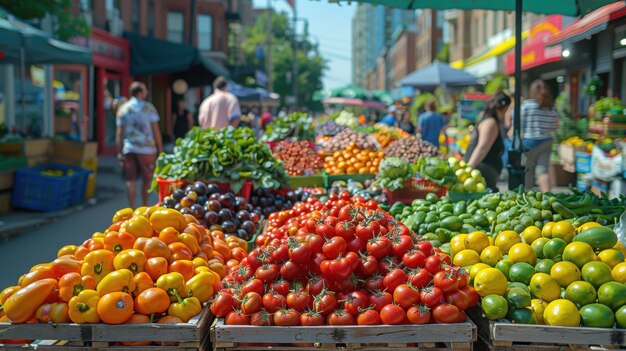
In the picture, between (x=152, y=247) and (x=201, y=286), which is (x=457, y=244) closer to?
(x=201, y=286)

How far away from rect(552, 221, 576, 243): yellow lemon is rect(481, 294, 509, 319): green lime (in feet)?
3.06

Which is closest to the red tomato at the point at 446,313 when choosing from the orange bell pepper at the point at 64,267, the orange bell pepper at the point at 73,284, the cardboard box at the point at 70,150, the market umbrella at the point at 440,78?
the orange bell pepper at the point at 73,284

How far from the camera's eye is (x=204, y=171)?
7.88 m

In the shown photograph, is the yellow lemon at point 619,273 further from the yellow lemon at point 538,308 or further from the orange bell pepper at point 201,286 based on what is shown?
the orange bell pepper at point 201,286

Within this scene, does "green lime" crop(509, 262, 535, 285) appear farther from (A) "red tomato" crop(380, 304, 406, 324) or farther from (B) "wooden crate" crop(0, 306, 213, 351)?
(B) "wooden crate" crop(0, 306, 213, 351)

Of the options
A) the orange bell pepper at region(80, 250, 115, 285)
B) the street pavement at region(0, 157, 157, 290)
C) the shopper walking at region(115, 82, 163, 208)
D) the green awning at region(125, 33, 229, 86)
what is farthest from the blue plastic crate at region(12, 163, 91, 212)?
the green awning at region(125, 33, 229, 86)

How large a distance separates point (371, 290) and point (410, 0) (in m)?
4.73

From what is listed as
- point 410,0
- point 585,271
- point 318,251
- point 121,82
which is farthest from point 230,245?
point 121,82

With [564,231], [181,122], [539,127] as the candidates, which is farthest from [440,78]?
[564,231]

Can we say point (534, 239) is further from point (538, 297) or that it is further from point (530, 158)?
point (530, 158)

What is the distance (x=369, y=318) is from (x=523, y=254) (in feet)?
4.17

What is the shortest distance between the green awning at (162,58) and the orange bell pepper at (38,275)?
19468mm

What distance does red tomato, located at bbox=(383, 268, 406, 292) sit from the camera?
415 centimetres

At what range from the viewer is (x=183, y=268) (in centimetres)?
460
